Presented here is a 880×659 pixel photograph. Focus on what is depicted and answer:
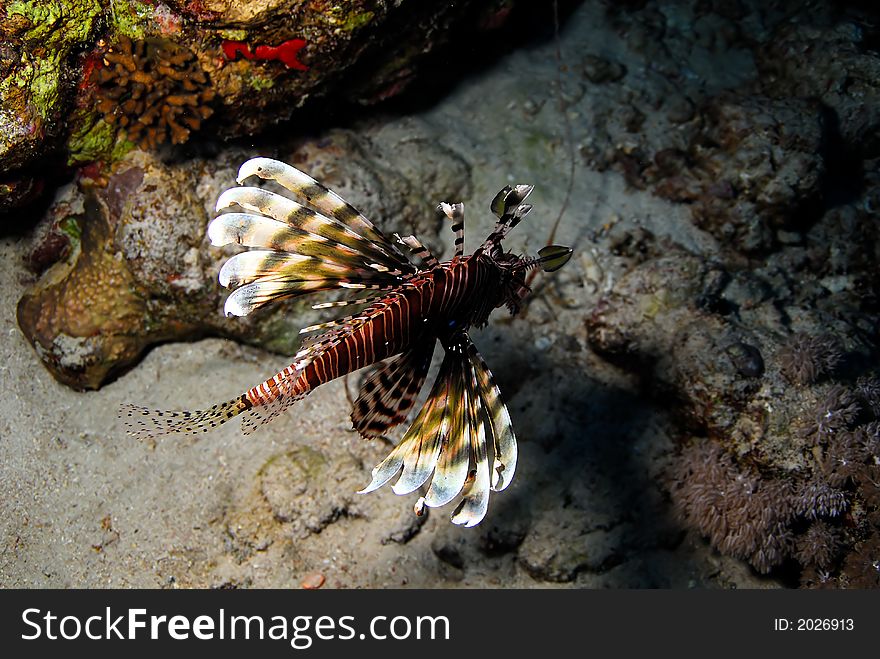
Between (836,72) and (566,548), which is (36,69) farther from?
(836,72)

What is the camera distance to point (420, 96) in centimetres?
639

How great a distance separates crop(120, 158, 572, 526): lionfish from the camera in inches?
120

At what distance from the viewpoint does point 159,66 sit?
4312 mm

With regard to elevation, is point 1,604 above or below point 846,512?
below

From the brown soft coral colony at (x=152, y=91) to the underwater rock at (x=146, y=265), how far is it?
294mm

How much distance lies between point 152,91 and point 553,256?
3.05 metres

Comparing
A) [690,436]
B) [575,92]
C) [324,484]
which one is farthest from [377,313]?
[575,92]

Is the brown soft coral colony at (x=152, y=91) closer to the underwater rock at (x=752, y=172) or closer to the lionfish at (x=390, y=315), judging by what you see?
the lionfish at (x=390, y=315)

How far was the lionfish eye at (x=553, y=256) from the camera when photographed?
10.8 feet

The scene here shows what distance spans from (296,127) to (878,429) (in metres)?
4.90

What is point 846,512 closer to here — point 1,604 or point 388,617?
point 388,617

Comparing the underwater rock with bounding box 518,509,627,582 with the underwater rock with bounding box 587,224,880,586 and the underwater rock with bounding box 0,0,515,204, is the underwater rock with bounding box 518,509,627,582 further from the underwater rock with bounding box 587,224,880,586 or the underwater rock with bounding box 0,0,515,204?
the underwater rock with bounding box 0,0,515,204

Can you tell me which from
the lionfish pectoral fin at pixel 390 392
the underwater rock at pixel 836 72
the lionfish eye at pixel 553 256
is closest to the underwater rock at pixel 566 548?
the lionfish pectoral fin at pixel 390 392

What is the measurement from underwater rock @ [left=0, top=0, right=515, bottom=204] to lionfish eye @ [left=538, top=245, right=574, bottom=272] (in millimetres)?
2240
